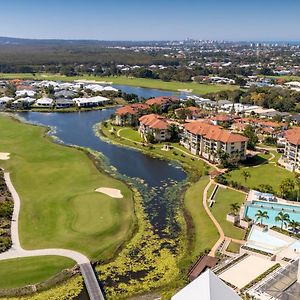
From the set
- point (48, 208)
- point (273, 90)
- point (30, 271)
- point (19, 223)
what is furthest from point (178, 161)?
point (273, 90)

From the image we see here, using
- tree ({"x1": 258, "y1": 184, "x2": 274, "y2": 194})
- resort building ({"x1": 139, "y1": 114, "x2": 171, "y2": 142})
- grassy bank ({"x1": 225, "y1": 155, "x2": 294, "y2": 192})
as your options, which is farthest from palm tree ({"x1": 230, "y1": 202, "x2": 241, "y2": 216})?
resort building ({"x1": 139, "y1": 114, "x2": 171, "y2": 142})

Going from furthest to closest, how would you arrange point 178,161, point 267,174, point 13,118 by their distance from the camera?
1. point 13,118
2. point 178,161
3. point 267,174

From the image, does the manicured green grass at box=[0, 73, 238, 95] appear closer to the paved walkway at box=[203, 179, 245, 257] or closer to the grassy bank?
the grassy bank

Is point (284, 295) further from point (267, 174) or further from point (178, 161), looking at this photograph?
point (178, 161)

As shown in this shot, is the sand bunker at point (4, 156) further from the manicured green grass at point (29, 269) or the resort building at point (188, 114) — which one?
the resort building at point (188, 114)

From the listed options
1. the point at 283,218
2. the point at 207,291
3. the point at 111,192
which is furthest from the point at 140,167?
the point at 207,291

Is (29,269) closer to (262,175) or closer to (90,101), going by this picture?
(262,175)

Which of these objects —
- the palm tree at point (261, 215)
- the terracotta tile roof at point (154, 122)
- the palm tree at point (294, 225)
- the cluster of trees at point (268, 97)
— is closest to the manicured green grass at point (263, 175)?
the palm tree at point (261, 215)
